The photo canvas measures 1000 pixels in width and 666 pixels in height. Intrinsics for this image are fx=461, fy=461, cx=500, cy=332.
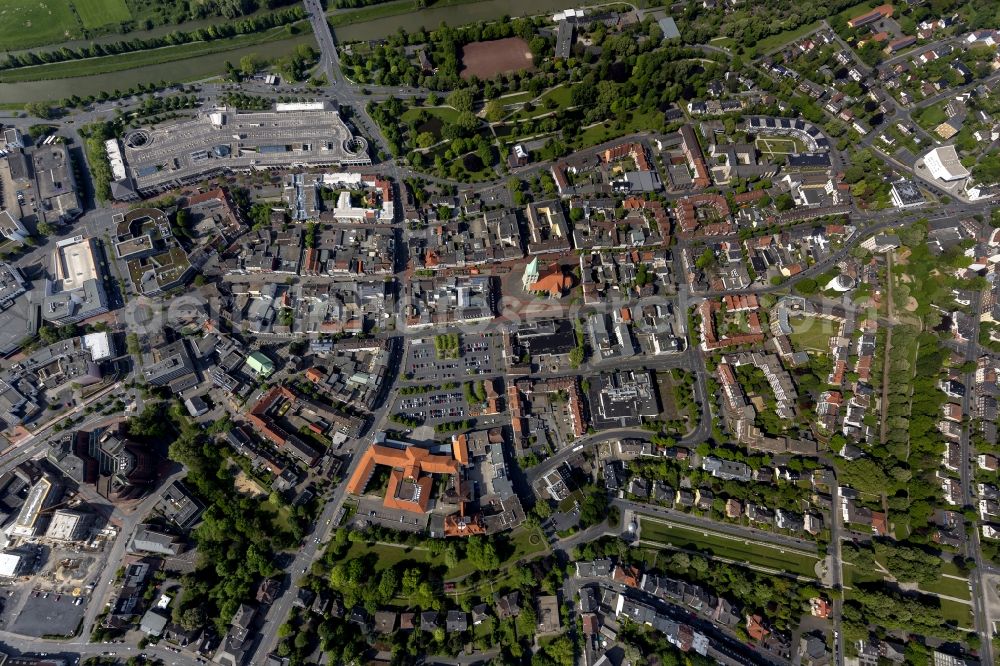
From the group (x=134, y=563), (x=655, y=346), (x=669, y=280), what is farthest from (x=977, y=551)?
(x=134, y=563)

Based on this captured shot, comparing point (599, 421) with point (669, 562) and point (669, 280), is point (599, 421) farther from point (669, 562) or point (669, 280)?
point (669, 280)

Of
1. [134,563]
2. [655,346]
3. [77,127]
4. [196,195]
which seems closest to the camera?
[134,563]

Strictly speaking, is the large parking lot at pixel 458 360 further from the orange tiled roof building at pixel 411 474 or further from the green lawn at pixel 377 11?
the green lawn at pixel 377 11

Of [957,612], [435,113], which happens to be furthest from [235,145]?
[957,612]

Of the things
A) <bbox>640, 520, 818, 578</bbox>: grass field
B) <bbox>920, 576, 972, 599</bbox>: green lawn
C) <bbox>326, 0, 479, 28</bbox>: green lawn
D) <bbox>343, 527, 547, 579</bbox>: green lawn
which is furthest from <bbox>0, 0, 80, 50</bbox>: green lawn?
<bbox>920, 576, 972, 599</bbox>: green lawn

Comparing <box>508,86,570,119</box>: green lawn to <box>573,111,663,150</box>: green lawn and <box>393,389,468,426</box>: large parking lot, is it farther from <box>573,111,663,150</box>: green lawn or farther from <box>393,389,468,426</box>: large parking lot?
<box>393,389,468,426</box>: large parking lot
